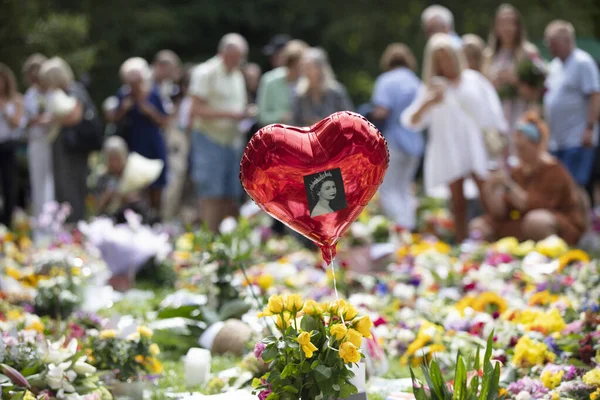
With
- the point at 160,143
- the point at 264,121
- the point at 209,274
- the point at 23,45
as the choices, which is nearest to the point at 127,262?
the point at 209,274

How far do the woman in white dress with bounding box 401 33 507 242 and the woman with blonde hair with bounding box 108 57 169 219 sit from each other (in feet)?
9.28

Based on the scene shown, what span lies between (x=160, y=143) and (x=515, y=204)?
3.90m

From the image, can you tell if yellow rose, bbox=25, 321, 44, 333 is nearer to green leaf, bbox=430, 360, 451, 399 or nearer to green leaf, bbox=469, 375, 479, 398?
green leaf, bbox=430, 360, 451, 399

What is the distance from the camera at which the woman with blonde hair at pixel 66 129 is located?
933 cm

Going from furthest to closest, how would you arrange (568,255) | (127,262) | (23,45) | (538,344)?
(23,45) → (127,262) → (568,255) → (538,344)

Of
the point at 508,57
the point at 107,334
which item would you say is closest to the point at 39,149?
the point at 508,57

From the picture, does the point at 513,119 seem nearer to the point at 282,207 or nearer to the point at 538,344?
the point at 538,344

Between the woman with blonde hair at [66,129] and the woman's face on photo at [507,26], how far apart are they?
4.01 m

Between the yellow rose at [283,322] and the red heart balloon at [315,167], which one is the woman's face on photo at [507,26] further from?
the yellow rose at [283,322]

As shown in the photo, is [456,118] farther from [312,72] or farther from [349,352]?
[349,352]

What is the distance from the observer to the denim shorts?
912 centimetres

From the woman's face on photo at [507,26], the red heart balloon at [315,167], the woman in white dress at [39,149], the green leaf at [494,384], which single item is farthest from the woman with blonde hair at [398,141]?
the green leaf at [494,384]

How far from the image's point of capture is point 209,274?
527cm

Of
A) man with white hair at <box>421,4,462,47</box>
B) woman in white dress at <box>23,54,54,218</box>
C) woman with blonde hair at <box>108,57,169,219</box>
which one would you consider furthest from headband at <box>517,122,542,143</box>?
woman in white dress at <box>23,54,54,218</box>
